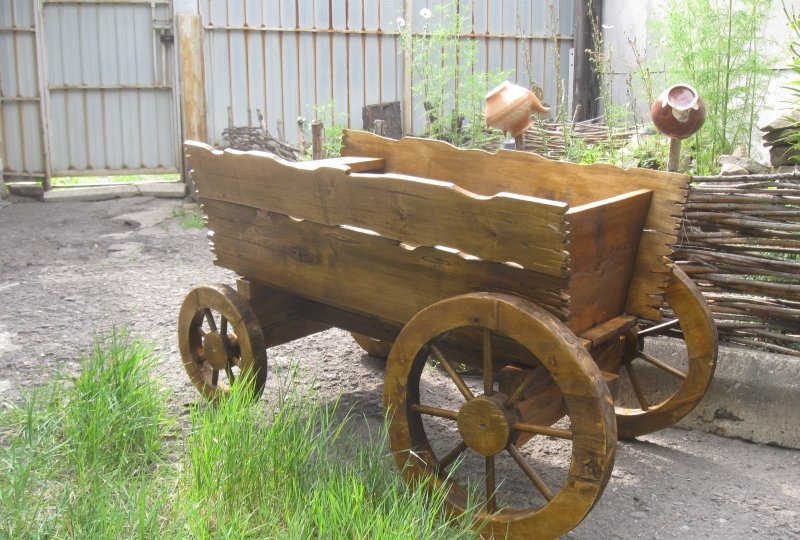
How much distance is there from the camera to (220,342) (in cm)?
342

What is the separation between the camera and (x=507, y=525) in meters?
2.50

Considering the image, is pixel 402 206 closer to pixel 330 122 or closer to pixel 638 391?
pixel 638 391

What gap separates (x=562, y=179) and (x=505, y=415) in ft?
3.45

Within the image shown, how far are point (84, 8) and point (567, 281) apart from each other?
783 cm

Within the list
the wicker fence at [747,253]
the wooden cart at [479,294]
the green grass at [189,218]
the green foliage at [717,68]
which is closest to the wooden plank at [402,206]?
the wooden cart at [479,294]

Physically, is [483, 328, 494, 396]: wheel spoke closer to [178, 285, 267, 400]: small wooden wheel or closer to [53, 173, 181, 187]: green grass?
[178, 285, 267, 400]: small wooden wheel

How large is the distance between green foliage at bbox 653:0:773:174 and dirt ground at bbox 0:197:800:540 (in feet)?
6.67

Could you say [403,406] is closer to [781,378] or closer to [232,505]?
[232,505]

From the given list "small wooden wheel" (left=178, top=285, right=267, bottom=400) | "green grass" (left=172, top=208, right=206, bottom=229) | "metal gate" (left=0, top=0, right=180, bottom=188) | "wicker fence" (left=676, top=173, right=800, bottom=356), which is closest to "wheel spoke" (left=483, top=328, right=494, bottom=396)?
"small wooden wheel" (left=178, top=285, right=267, bottom=400)

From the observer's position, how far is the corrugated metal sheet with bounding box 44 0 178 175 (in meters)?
8.85

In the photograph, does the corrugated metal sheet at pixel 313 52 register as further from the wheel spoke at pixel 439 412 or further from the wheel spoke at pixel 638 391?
the wheel spoke at pixel 439 412

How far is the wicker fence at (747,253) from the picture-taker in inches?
141

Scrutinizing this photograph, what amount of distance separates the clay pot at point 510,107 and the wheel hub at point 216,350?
5.33 feet

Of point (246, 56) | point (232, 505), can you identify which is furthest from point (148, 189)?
point (232, 505)
